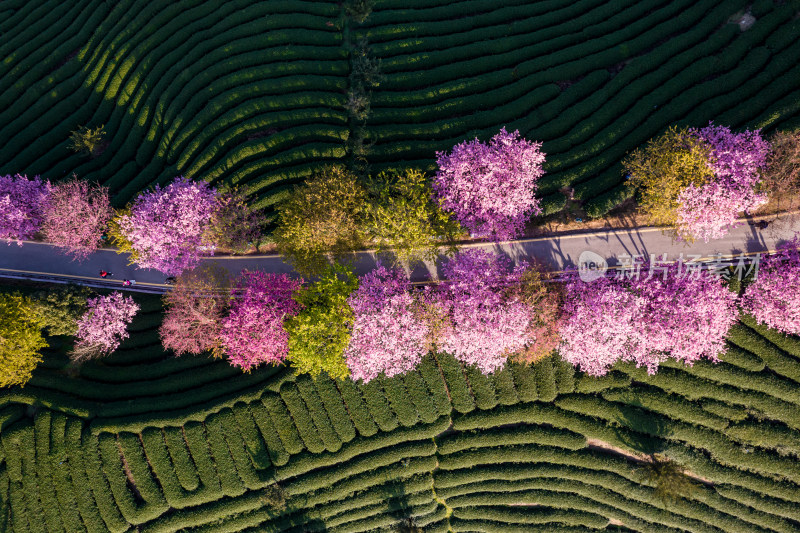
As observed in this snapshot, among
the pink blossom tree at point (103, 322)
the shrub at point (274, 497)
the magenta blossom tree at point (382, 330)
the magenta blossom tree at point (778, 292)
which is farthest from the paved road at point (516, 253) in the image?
the shrub at point (274, 497)

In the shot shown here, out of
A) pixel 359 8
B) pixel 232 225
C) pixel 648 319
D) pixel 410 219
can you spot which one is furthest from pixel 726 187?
pixel 232 225

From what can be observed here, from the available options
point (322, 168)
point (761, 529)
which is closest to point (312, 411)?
point (322, 168)

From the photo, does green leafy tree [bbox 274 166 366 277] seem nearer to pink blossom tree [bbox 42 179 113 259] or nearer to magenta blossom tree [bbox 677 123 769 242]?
pink blossom tree [bbox 42 179 113 259]

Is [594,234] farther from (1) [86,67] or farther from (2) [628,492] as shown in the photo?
(1) [86,67]

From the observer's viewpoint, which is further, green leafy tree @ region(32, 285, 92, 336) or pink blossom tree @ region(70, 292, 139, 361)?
green leafy tree @ region(32, 285, 92, 336)

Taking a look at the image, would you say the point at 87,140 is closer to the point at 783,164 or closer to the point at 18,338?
the point at 18,338

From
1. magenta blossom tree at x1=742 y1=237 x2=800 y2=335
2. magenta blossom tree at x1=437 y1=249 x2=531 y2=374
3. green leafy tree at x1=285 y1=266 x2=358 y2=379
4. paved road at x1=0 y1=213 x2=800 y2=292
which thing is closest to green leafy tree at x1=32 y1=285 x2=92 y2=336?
paved road at x1=0 y1=213 x2=800 y2=292
